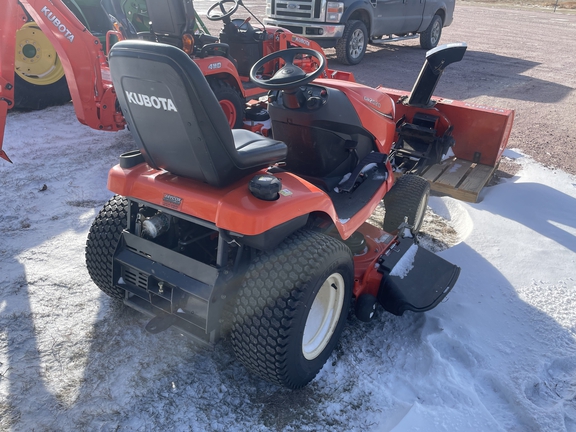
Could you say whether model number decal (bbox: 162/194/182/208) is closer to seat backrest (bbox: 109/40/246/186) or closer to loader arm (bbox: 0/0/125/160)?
seat backrest (bbox: 109/40/246/186)

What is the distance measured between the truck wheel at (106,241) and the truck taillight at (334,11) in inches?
273

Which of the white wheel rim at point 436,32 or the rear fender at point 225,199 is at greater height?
the rear fender at point 225,199

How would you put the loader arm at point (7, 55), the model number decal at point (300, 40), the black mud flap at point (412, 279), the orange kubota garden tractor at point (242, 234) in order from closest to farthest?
1. the orange kubota garden tractor at point (242, 234)
2. the black mud flap at point (412, 279)
3. the loader arm at point (7, 55)
4. the model number decal at point (300, 40)

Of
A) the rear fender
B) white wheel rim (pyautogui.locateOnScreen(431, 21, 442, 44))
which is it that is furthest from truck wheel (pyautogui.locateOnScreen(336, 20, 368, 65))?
the rear fender

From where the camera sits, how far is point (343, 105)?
2.98 metres

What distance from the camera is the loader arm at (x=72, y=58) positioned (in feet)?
A: 12.1

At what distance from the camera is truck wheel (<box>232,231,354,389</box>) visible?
202 centimetres

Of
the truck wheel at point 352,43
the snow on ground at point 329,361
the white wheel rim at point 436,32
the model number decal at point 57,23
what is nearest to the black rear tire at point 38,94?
the model number decal at point 57,23

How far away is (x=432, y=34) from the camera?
37.5ft

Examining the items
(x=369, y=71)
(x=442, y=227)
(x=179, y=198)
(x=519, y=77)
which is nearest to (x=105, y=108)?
(x=179, y=198)

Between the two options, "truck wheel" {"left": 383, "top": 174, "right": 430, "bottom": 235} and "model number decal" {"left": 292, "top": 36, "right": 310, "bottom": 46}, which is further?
"model number decal" {"left": 292, "top": 36, "right": 310, "bottom": 46}

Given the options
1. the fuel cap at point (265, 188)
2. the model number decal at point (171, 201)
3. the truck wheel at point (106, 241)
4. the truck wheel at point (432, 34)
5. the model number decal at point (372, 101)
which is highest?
the fuel cap at point (265, 188)

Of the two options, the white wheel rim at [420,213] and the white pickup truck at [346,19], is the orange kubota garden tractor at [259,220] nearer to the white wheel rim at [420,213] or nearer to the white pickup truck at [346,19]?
the white wheel rim at [420,213]

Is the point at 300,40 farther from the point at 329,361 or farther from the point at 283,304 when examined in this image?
the point at 283,304
